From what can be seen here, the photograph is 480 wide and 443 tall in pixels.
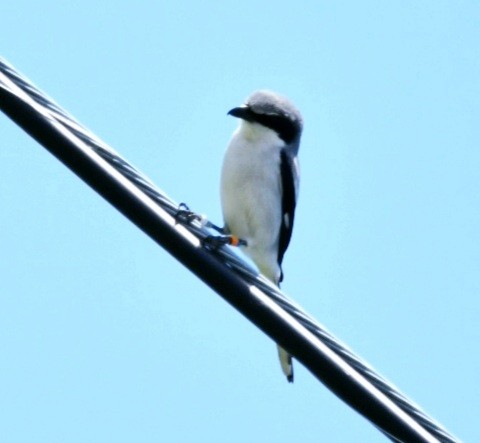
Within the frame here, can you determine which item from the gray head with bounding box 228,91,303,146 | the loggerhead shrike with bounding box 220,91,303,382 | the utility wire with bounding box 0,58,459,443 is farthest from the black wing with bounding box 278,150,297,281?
the utility wire with bounding box 0,58,459,443

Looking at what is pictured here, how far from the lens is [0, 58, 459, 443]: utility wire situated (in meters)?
3.76

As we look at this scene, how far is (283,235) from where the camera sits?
840 centimetres

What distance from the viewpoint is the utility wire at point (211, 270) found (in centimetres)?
376

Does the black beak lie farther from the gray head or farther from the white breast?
the white breast

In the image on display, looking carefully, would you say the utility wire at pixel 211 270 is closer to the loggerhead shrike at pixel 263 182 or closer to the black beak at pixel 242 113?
the loggerhead shrike at pixel 263 182

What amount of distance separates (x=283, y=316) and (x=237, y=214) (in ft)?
12.8

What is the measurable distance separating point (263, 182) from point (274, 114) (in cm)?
78

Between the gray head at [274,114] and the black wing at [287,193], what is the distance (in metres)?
0.26

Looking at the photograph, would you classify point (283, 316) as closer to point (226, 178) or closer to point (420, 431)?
point (420, 431)

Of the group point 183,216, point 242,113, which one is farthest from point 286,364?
point 183,216

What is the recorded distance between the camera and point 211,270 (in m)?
4.21

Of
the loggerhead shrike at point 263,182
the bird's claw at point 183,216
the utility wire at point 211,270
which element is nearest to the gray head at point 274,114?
the loggerhead shrike at point 263,182

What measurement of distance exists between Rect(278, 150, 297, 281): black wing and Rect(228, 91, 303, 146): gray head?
0.26 m

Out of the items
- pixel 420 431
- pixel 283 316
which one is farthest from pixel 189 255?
pixel 420 431
